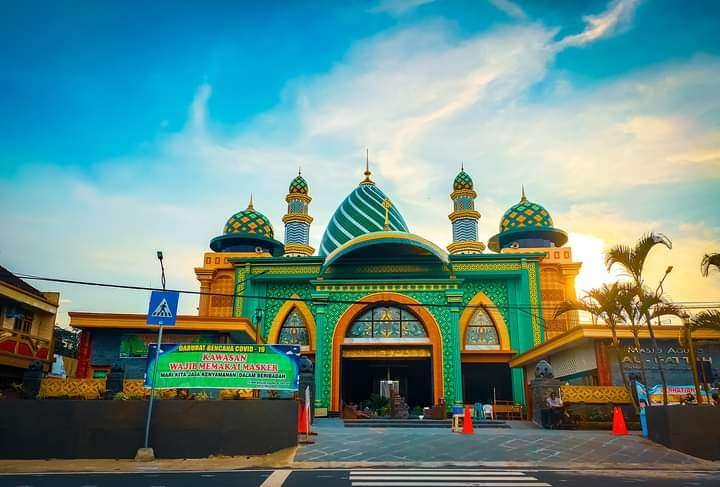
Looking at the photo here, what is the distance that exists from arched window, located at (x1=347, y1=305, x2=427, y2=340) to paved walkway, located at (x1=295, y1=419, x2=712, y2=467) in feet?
40.0

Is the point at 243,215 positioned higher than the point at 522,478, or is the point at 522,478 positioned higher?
the point at 243,215

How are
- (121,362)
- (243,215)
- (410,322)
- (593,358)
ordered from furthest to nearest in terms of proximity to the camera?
(243,215), (410,322), (121,362), (593,358)

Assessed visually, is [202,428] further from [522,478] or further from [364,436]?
[522,478]

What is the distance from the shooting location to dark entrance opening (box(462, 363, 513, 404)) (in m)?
28.3

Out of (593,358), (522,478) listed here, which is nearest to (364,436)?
(522,478)

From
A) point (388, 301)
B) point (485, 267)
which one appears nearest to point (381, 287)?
point (388, 301)

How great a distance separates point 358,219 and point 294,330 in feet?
27.7

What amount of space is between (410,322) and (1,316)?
16843mm

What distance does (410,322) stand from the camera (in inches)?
1074

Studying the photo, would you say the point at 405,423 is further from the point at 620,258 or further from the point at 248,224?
the point at 248,224

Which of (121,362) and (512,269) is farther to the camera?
(512,269)

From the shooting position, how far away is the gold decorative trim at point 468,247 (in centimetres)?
3406

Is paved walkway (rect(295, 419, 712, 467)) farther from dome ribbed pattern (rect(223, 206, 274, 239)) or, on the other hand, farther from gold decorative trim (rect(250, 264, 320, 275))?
dome ribbed pattern (rect(223, 206, 274, 239))

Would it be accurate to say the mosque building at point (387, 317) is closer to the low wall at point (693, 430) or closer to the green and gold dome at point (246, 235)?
the green and gold dome at point (246, 235)
